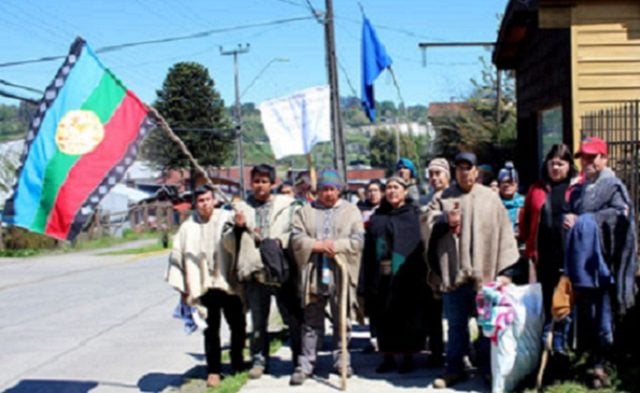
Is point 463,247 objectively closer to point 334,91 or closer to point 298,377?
Result: point 298,377

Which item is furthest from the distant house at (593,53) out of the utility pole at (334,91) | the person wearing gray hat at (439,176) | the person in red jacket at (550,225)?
the utility pole at (334,91)

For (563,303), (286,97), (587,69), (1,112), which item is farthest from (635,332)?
(1,112)

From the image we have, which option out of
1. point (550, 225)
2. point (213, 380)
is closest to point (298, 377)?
point (213, 380)

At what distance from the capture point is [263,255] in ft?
24.6

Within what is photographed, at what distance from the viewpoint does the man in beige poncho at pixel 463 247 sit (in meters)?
6.79

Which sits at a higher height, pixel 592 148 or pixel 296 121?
pixel 296 121

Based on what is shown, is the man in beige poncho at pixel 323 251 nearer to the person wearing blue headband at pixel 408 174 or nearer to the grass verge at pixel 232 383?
the grass verge at pixel 232 383

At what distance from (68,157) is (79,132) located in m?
0.25

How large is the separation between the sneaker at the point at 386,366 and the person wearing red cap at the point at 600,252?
76.7 inches

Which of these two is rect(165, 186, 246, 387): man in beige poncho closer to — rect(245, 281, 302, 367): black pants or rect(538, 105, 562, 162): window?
rect(245, 281, 302, 367): black pants

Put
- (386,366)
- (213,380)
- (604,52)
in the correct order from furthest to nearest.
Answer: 1. (604,52)
2. (213,380)
3. (386,366)

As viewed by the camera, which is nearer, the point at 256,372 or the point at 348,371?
the point at 348,371

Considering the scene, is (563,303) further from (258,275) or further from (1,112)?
(1,112)

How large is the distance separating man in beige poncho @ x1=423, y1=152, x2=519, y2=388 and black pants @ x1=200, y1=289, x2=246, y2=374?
191cm
